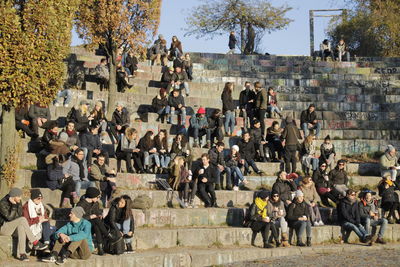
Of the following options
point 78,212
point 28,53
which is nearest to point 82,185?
point 78,212

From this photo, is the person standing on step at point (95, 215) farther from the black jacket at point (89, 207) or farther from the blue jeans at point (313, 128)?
the blue jeans at point (313, 128)

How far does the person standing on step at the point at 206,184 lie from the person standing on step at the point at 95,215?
3121 millimetres

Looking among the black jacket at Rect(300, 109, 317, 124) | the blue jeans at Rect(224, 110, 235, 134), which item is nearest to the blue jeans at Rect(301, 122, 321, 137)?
the black jacket at Rect(300, 109, 317, 124)

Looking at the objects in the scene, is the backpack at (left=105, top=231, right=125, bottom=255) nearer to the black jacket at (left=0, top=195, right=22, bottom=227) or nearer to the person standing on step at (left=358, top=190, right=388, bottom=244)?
the black jacket at (left=0, top=195, right=22, bottom=227)

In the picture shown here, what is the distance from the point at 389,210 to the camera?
1881 centimetres

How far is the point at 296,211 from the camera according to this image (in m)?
16.9

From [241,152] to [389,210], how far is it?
4.30 meters

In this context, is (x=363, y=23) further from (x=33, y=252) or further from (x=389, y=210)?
(x=33, y=252)

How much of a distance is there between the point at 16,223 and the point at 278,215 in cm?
628

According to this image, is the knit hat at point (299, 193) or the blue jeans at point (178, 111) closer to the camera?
the knit hat at point (299, 193)

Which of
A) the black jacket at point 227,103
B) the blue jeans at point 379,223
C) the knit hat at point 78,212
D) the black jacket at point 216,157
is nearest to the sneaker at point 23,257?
the knit hat at point 78,212

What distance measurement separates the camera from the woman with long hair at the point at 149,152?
61.0ft

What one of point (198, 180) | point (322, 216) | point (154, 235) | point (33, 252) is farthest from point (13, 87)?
point (322, 216)

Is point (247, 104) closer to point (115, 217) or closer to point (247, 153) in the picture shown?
point (247, 153)
